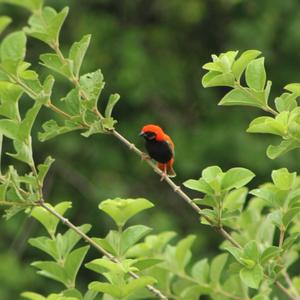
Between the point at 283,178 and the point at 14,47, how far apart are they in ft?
3.06

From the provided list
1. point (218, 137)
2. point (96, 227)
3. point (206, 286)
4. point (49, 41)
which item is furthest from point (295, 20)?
point (49, 41)

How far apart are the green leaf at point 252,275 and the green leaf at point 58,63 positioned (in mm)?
786

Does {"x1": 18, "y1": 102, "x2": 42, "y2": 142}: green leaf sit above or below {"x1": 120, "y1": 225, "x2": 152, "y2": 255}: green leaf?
above

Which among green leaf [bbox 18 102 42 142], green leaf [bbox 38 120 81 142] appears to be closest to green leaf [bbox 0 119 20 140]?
green leaf [bbox 18 102 42 142]

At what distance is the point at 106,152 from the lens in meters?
10.4

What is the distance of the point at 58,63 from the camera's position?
8.21 ft

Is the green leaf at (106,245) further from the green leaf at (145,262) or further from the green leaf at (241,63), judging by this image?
the green leaf at (241,63)

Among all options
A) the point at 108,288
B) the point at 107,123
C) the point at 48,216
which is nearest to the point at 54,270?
the point at 48,216

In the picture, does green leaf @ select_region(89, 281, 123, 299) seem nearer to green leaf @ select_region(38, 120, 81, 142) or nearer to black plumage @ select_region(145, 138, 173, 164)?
green leaf @ select_region(38, 120, 81, 142)

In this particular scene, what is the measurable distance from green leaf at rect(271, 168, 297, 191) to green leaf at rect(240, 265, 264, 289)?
281 millimetres

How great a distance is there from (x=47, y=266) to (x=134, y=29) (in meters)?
8.19

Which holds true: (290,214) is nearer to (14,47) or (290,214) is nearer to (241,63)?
(241,63)

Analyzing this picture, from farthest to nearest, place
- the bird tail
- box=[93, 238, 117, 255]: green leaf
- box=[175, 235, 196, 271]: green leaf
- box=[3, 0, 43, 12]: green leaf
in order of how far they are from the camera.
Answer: the bird tail < box=[175, 235, 196, 271]: green leaf < box=[93, 238, 117, 255]: green leaf < box=[3, 0, 43, 12]: green leaf

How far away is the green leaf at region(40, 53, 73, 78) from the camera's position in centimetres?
245
